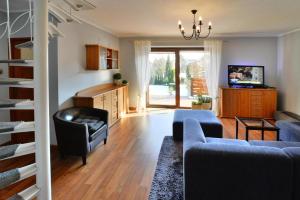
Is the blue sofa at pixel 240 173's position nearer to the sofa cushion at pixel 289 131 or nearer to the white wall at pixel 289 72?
the sofa cushion at pixel 289 131

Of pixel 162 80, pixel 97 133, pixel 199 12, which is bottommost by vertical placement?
pixel 97 133

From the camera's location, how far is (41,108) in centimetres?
170

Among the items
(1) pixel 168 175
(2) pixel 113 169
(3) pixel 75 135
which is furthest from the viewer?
(3) pixel 75 135

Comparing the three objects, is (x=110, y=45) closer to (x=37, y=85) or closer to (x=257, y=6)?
(x=257, y=6)

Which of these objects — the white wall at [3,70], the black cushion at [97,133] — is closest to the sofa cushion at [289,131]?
the black cushion at [97,133]

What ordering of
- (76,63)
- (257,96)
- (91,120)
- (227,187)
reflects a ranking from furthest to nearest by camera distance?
Result: (257,96), (76,63), (91,120), (227,187)

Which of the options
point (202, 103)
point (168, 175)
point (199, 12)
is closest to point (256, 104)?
point (202, 103)

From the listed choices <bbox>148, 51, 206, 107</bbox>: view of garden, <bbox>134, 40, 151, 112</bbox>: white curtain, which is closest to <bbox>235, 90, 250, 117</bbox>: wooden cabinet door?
<bbox>148, 51, 206, 107</bbox>: view of garden

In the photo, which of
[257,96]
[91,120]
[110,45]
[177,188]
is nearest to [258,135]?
[257,96]

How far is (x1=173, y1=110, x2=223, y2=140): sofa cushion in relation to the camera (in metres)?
4.19

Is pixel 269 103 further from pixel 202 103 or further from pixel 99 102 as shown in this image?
pixel 99 102

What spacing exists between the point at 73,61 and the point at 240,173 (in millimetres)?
3730

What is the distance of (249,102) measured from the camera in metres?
6.85

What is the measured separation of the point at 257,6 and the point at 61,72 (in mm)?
3409
